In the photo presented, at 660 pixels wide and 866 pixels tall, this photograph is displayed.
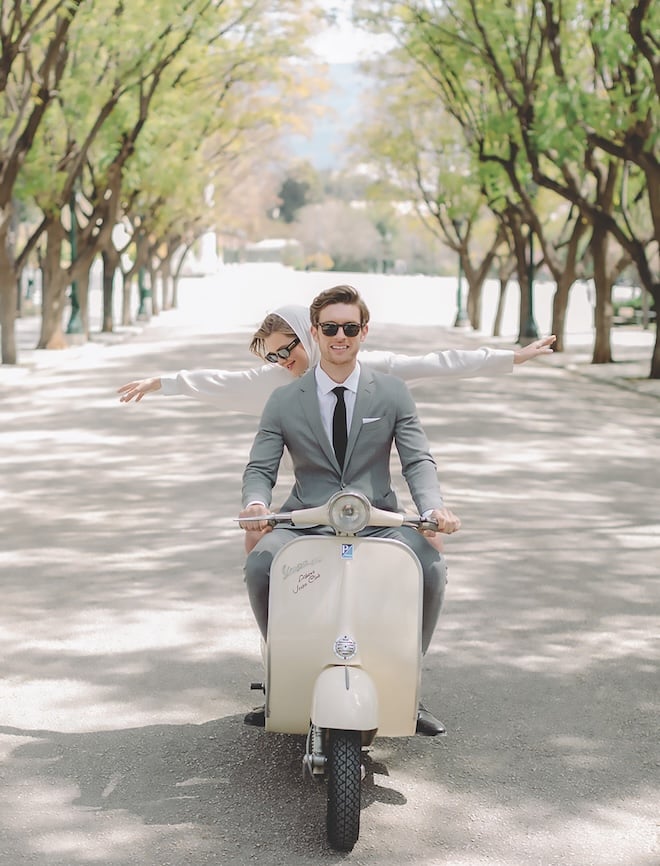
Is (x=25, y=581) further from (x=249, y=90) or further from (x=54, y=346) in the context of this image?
(x=249, y=90)

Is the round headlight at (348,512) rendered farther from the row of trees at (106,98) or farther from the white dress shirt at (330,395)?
the row of trees at (106,98)

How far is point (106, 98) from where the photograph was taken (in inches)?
1021

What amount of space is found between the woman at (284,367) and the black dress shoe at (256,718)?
1.08 metres

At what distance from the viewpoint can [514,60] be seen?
995 inches

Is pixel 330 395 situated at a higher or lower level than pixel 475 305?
higher

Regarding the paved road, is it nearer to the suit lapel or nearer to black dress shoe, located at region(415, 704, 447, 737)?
black dress shoe, located at region(415, 704, 447, 737)

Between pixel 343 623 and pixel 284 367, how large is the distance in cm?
116

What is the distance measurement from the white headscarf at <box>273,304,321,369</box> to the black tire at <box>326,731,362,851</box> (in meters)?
1.44

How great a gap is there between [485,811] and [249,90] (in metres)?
38.4

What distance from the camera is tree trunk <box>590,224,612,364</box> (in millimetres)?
27188

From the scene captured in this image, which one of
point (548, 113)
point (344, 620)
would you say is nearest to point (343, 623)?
point (344, 620)

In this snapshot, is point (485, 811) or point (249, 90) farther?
point (249, 90)

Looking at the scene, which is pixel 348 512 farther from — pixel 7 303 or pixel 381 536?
pixel 7 303

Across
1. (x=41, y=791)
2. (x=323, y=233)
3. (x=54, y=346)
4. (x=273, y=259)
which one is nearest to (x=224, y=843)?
(x=41, y=791)
